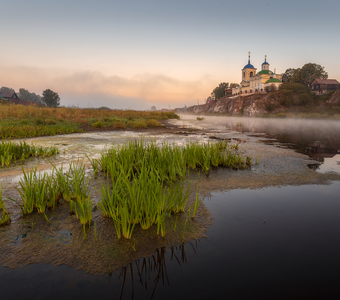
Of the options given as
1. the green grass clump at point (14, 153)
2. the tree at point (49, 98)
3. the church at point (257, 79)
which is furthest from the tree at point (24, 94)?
the green grass clump at point (14, 153)

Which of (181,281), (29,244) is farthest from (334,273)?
(29,244)

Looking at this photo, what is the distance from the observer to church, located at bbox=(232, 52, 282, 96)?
90.5 m

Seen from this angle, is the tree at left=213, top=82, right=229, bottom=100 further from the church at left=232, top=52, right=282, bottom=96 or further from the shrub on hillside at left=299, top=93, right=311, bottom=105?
the shrub on hillside at left=299, top=93, right=311, bottom=105

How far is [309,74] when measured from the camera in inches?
3290

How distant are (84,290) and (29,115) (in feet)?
82.0

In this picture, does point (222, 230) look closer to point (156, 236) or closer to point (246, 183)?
point (156, 236)

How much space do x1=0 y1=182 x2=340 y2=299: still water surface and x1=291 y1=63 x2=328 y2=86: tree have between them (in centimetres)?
10070

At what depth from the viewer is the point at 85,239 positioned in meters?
2.71

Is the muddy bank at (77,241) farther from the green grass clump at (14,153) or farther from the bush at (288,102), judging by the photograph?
the bush at (288,102)

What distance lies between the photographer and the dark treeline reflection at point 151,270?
207 cm

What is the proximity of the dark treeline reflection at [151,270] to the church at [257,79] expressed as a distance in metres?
99.9

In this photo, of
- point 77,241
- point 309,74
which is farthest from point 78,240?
point 309,74

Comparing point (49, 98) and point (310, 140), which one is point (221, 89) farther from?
point (310, 140)

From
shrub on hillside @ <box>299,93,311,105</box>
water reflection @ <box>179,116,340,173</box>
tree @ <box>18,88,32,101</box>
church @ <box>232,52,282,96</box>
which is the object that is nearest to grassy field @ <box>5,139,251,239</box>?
water reflection @ <box>179,116,340,173</box>
